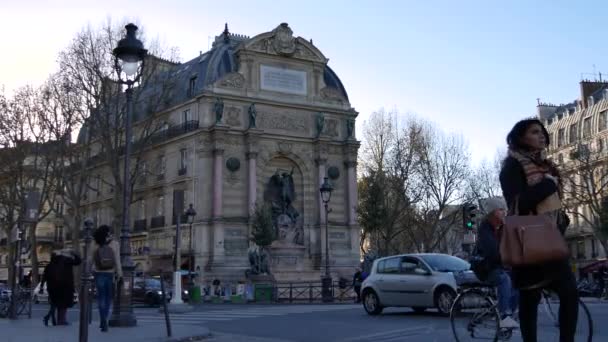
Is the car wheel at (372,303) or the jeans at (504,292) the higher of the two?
the jeans at (504,292)

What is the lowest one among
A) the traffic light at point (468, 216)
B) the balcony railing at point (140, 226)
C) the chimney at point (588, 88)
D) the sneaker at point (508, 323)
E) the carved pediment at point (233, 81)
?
the sneaker at point (508, 323)

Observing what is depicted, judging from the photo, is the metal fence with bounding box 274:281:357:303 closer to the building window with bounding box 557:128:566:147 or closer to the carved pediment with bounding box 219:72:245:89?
the carved pediment with bounding box 219:72:245:89

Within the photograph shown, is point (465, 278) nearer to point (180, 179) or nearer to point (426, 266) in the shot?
point (426, 266)

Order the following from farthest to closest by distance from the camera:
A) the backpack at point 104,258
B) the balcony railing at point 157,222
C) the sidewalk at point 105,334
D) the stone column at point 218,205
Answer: the balcony railing at point 157,222
the stone column at point 218,205
the backpack at point 104,258
the sidewalk at point 105,334

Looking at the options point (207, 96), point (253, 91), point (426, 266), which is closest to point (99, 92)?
point (207, 96)

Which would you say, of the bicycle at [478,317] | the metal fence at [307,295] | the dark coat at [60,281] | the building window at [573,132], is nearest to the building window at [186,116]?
the metal fence at [307,295]

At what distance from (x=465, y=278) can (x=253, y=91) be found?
34.8m

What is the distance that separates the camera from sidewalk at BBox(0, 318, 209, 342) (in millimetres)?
11273

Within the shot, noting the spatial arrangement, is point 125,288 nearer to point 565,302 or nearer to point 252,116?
point 565,302

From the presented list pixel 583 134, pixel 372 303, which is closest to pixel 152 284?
pixel 372 303

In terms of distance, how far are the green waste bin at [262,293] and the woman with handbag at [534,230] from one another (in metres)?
28.3

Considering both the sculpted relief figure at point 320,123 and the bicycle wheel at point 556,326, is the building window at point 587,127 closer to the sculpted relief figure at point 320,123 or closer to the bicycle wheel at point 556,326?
the sculpted relief figure at point 320,123

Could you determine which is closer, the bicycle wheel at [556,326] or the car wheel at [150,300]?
the bicycle wheel at [556,326]

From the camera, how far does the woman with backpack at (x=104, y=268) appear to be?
1338 centimetres
